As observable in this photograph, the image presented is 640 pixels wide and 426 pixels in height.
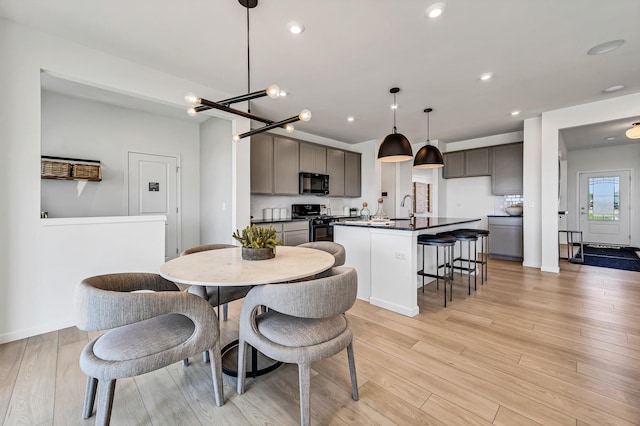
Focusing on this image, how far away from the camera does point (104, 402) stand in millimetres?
1160

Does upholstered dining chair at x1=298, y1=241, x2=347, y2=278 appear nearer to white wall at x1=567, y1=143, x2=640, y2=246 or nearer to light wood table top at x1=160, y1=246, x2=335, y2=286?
light wood table top at x1=160, y1=246, x2=335, y2=286


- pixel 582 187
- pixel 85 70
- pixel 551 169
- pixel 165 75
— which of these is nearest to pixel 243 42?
pixel 165 75

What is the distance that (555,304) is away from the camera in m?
2.95

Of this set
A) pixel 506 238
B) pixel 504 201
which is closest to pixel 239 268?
pixel 506 238

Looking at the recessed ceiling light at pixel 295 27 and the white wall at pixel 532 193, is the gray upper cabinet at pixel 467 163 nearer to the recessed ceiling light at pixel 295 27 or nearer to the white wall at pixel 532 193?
the white wall at pixel 532 193

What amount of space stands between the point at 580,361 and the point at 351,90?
11.3ft

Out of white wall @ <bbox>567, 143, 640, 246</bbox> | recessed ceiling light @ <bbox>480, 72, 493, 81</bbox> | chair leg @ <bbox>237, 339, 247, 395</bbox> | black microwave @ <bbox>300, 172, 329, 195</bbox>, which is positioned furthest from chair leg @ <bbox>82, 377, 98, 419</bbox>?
white wall @ <bbox>567, 143, 640, 246</bbox>

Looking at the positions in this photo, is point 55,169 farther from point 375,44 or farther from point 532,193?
point 532,193

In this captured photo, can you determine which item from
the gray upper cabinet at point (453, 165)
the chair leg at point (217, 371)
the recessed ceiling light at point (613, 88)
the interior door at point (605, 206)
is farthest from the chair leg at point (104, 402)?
the interior door at point (605, 206)

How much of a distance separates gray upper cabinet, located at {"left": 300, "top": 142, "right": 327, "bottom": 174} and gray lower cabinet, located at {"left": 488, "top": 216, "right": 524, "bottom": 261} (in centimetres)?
357

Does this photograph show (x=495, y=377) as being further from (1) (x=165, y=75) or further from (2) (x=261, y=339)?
(1) (x=165, y=75)

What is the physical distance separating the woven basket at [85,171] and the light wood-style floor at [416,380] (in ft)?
7.46

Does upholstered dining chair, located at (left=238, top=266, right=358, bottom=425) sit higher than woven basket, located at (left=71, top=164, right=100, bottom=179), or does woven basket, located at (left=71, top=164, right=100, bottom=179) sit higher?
woven basket, located at (left=71, top=164, right=100, bottom=179)

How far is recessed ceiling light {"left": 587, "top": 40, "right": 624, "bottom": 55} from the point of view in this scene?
247 cm
